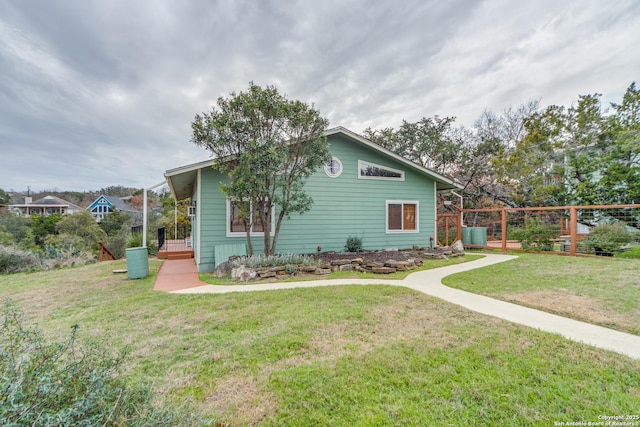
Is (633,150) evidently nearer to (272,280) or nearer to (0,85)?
(272,280)

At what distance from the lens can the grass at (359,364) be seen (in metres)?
2.04

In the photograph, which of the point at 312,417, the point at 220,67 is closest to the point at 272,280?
the point at 312,417

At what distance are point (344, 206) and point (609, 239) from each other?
29.5 ft

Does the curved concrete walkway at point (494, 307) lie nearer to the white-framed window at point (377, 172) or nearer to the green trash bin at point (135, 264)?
the green trash bin at point (135, 264)

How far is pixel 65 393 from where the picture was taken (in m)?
1.41

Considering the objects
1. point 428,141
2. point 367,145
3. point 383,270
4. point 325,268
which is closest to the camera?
point 383,270

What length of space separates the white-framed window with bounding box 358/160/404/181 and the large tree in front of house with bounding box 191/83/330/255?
9.00ft

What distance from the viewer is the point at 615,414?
6.37 ft

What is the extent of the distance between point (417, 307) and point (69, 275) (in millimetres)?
9860

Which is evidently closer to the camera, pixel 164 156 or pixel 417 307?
pixel 417 307

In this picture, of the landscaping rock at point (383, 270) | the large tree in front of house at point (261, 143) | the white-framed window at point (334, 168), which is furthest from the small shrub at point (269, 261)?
the white-framed window at point (334, 168)

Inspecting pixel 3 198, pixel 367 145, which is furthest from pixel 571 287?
pixel 3 198

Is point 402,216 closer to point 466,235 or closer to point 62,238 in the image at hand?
point 466,235

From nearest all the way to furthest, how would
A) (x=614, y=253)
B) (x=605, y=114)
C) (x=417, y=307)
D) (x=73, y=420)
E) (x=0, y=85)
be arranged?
1. (x=73, y=420)
2. (x=417, y=307)
3. (x=614, y=253)
4. (x=0, y=85)
5. (x=605, y=114)
